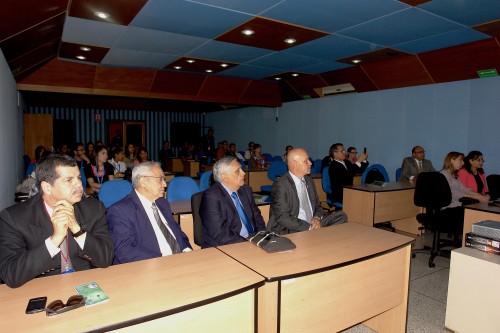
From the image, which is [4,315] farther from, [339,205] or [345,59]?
[345,59]

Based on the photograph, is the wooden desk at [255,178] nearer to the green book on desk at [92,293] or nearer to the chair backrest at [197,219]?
the chair backrest at [197,219]

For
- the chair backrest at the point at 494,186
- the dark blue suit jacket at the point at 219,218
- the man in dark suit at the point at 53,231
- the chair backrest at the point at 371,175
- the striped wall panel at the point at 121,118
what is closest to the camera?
the man in dark suit at the point at 53,231

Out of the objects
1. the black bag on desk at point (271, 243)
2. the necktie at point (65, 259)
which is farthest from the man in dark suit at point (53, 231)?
the black bag on desk at point (271, 243)

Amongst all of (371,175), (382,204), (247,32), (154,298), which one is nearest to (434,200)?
(382,204)

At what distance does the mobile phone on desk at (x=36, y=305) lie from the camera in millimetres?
1398

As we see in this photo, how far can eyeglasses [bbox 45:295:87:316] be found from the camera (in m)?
1.39

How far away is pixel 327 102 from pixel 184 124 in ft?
26.7

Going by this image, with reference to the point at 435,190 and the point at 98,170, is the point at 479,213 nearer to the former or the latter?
the point at 435,190

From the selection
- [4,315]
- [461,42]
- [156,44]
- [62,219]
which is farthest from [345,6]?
[4,315]

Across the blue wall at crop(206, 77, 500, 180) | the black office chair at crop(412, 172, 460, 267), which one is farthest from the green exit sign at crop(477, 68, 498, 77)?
the black office chair at crop(412, 172, 460, 267)

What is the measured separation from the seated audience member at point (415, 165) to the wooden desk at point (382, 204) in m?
0.60

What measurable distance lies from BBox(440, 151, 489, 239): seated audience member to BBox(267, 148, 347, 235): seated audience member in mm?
2241

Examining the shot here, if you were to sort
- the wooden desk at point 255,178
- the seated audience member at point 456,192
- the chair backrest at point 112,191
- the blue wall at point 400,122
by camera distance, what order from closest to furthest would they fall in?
the chair backrest at point 112,191 → the seated audience member at point 456,192 → the blue wall at point 400,122 → the wooden desk at point 255,178

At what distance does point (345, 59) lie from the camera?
678 centimetres
